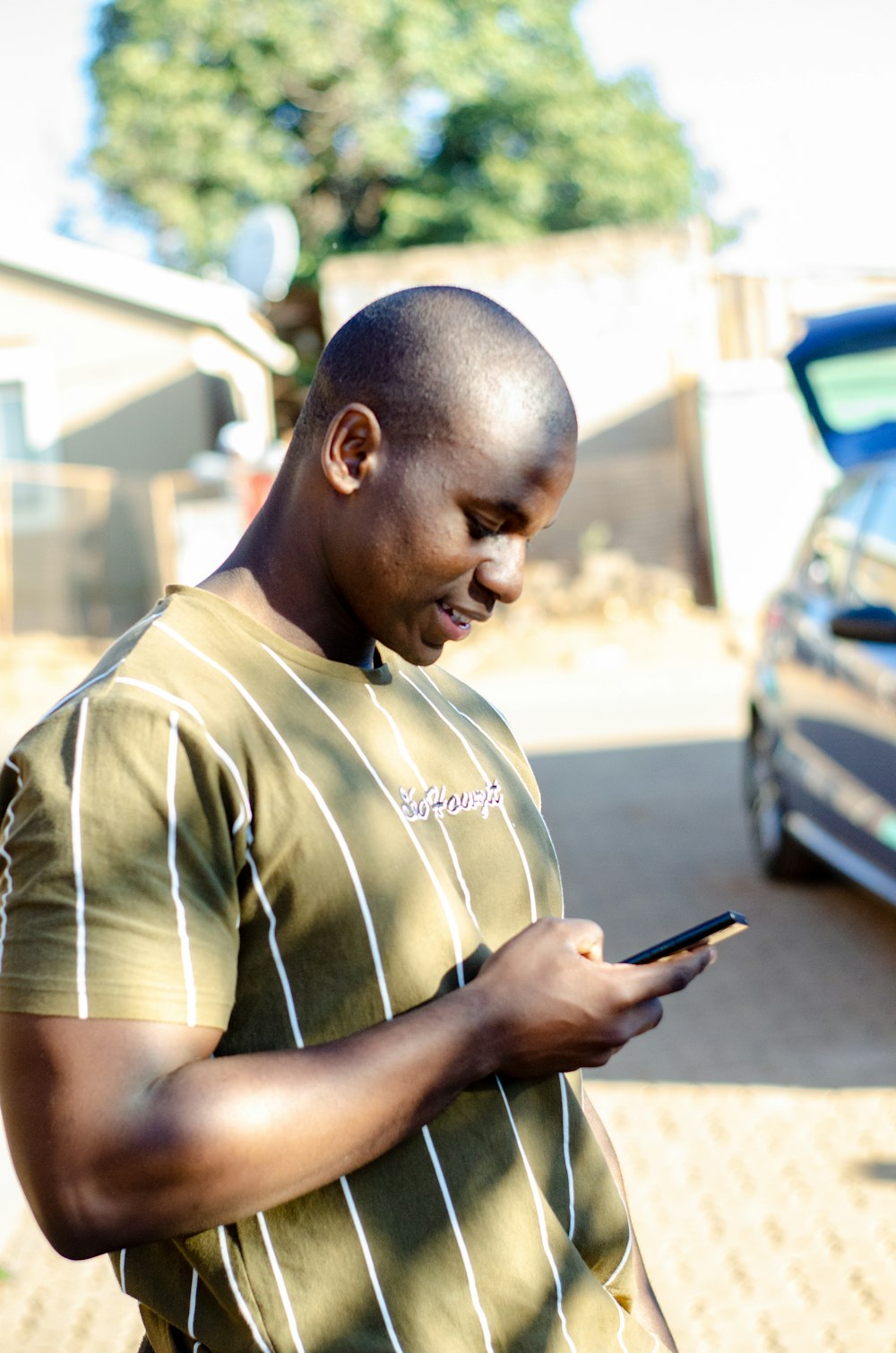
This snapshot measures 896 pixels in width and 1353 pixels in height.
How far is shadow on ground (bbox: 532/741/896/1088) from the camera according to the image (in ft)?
17.1

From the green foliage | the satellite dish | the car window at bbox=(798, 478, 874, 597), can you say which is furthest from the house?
the car window at bbox=(798, 478, 874, 597)

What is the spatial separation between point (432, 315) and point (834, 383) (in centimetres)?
485

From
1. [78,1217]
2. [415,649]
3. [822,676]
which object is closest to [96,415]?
[822,676]

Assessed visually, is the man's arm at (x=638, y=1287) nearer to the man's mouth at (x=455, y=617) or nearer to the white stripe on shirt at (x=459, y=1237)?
the white stripe on shirt at (x=459, y=1237)

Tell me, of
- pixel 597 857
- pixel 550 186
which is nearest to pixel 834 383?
pixel 597 857

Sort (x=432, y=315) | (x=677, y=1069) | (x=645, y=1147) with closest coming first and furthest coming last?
(x=432, y=315)
(x=645, y=1147)
(x=677, y=1069)

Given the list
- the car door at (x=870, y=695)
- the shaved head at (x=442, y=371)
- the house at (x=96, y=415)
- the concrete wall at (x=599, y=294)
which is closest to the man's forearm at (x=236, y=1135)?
the shaved head at (x=442, y=371)

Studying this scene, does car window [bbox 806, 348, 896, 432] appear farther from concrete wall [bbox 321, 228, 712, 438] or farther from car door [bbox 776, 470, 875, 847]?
concrete wall [bbox 321, 228, 712, 438]

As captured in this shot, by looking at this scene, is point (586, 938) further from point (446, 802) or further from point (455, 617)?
point (455, 617)

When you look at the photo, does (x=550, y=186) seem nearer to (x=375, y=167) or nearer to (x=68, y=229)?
(x=375, y=167)

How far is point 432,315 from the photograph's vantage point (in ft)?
5.14

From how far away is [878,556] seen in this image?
621cm

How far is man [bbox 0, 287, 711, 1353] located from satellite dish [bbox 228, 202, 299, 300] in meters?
15.9

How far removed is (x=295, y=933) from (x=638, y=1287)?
0.73 m
